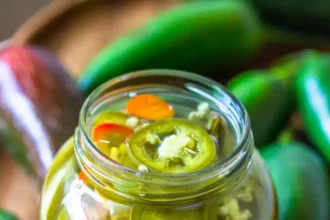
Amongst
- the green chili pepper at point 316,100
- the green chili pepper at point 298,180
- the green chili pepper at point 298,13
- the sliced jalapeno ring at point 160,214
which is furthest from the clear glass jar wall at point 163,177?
the green chili pepper at point 298,13

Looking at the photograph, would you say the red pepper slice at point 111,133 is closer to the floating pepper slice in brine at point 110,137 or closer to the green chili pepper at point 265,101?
the floating pepper slice in brine at point 110,137

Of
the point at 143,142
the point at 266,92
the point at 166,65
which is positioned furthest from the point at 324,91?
the point at 143,142

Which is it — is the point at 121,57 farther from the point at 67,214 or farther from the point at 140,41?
the point at 67,214

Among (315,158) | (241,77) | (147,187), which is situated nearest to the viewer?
(147,187)

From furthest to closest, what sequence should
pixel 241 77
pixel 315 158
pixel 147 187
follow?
pixel 241 77
pixel 315 158
pixel 147 187

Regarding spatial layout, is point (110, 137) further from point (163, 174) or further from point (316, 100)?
point (316, 100)

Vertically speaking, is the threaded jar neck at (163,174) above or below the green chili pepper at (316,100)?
above
